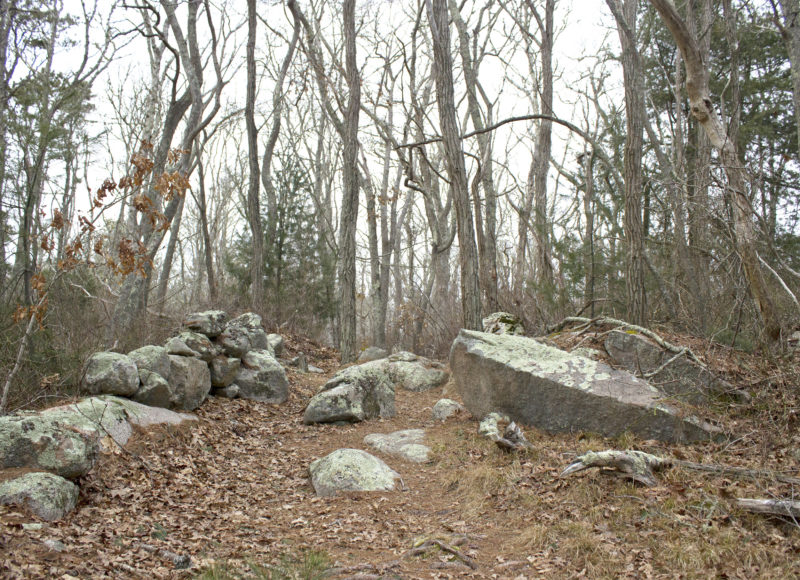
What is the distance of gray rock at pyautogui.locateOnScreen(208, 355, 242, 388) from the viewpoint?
8.17 meters

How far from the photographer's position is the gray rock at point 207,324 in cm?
835

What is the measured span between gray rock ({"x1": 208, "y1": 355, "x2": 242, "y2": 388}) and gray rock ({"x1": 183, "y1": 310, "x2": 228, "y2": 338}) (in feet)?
1.33

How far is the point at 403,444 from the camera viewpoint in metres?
6.83

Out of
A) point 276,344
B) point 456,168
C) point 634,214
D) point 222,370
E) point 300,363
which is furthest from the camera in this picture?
point 276,344

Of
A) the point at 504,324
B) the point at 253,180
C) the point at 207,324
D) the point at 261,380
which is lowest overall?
the point at 261,380

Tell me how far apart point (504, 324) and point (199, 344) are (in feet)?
17.1


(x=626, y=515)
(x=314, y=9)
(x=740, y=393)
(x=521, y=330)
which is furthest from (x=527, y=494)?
(x=314, y=9)

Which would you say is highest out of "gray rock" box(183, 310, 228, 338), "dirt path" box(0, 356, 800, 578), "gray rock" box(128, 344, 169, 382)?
"gray rock" box(183, 310, 228, 338)

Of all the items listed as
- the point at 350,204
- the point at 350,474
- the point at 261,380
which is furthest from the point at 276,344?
the point at 350,474

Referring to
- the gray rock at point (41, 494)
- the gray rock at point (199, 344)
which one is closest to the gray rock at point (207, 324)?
the gray rock at point (199, 344)

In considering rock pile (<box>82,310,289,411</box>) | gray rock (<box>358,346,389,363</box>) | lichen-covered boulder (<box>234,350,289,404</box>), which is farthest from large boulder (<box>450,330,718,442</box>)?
gray rock (<box>358,346,389,363</box>)

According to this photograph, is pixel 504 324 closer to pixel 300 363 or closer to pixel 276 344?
pixel 300 363

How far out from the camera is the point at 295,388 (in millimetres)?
9797

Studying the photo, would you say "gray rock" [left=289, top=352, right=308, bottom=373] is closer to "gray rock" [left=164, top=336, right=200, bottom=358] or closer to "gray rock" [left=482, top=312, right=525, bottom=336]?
"gray rock" [left=482, top=312, right=525, bottom=336]
